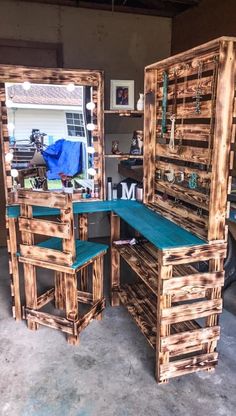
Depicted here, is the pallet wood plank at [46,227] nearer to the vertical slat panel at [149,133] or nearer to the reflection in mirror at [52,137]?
the reflection in mirror at [52,137]

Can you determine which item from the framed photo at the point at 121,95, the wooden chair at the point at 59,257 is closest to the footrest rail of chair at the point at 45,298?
the wooden chair at the point at 59,257

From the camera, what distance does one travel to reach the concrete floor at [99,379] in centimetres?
188

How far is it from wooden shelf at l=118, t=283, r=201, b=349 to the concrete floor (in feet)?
0.44

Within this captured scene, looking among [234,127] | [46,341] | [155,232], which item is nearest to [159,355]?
[155,232]

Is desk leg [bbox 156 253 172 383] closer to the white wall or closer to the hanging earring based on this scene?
the hanging earring

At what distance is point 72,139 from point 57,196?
2.87 ft

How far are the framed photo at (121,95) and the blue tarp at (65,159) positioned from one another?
486mm

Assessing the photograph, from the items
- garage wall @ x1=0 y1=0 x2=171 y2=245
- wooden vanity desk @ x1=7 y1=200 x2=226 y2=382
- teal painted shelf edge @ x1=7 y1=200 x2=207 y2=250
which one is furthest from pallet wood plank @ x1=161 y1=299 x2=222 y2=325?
garage wall @ x1=0 y1=0 x2=171 y2=245

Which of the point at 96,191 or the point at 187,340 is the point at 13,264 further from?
the point at 187,340

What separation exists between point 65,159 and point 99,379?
1.64 metres

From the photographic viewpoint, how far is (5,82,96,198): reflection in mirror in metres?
2.76

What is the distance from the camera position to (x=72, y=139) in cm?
291

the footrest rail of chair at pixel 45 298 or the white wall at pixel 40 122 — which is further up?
the white wall at pixel 40 122

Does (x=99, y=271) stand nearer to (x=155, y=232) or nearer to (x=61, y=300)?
(x=61, y=300)
